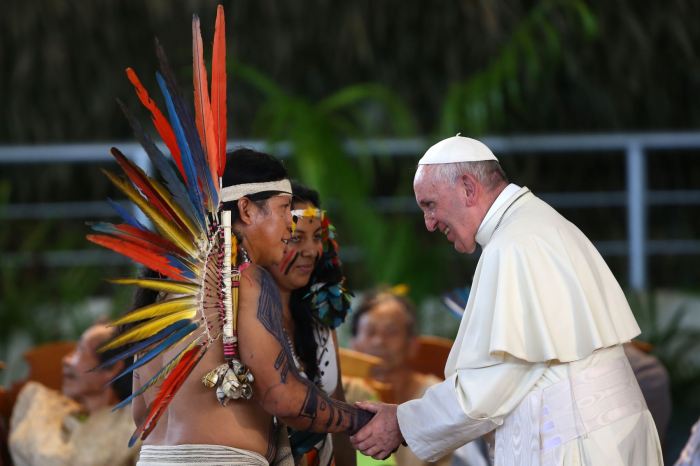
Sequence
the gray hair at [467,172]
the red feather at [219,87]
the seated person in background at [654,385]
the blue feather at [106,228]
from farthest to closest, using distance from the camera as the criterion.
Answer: the seated person in background at [654,385], the gray hair at [467,172], the blue feather at [106,228], the red feather at [219,87]

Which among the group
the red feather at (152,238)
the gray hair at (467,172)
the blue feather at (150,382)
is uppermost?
the gray hair at (467,172)

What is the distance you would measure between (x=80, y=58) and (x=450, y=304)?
5.40 m

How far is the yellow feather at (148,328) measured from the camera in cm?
Result: 302

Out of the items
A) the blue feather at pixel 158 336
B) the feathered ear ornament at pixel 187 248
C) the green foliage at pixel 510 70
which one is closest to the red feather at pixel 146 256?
the feathered ear ornament at pixel 187 248

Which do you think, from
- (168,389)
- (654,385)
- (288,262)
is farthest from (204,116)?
(654,385)

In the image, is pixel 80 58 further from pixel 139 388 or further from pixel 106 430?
pixel 139 388

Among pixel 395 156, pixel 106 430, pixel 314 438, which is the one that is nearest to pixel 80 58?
pixel 395 156

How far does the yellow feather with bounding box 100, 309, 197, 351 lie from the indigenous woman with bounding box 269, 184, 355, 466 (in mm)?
759

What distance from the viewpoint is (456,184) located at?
11.0 ft

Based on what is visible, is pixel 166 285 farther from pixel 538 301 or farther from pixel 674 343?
pixel 674 343

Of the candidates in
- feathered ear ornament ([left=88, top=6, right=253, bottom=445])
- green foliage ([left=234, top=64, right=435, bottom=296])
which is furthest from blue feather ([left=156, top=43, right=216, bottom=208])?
green foliage ([left=234, top=64, right=435, bottom=296])

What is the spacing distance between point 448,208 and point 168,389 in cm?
93

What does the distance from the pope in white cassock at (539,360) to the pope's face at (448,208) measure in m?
0.03

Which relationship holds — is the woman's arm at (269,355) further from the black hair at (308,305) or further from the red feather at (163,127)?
the black hair at (308,305)
